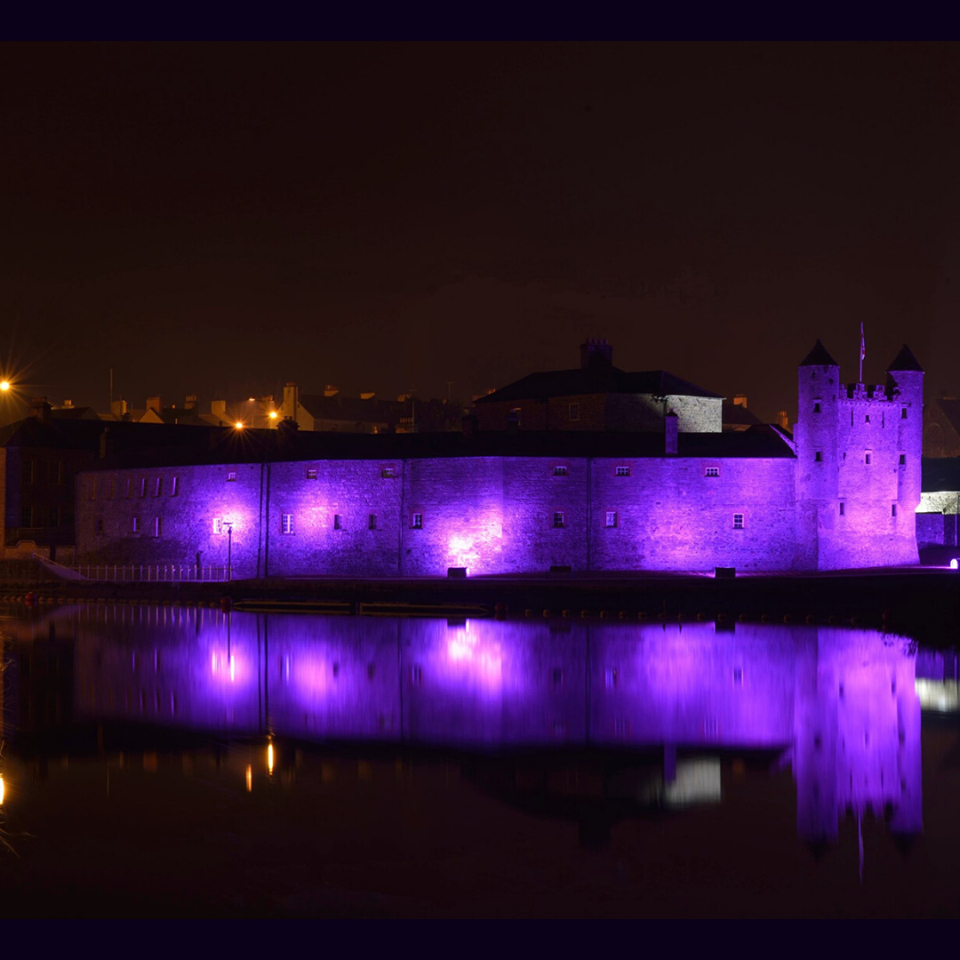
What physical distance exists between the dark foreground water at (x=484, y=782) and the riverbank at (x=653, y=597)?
20.2 feet

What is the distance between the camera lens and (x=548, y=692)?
28.1m

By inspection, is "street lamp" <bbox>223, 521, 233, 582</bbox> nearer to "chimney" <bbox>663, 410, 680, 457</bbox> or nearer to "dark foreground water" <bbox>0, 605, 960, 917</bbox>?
"chimney" <bbox>663, 410, 680, 457</bbox>

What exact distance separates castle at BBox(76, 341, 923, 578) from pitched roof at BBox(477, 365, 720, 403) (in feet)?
32.5

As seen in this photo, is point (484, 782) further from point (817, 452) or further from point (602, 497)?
point (817, 452)

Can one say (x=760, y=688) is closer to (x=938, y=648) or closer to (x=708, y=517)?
(x=938, y=648)

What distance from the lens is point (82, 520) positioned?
2468 inches

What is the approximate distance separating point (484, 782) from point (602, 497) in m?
30.9

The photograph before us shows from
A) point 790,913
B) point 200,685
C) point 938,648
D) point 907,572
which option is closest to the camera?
point 790,913

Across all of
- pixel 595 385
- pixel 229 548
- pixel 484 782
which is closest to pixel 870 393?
pixel 595 385

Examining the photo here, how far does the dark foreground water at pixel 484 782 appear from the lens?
14156 millimetres

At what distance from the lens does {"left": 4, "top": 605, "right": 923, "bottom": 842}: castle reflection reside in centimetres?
2083

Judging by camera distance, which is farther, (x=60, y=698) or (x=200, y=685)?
(x=200, y=685)

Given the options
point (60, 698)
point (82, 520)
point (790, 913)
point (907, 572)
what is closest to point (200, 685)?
point (60, 698)

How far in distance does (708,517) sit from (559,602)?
832 cm
